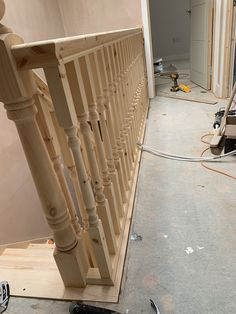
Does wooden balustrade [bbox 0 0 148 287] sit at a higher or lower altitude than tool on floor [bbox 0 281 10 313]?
higher

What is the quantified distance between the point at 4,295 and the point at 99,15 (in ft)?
12.2

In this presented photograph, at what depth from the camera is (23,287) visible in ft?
3.31

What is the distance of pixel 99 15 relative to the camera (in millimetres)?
3611

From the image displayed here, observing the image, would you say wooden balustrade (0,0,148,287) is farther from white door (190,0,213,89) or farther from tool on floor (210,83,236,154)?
white door (190,0,213,89)

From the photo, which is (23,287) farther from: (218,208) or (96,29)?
(96,29)

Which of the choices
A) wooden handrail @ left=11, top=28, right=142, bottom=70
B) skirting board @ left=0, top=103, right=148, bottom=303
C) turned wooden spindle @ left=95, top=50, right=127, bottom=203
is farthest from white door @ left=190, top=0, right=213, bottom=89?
wooden handrail @ left=11, top=28, right=142, bottom=70

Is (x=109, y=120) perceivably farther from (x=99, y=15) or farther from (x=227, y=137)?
(x=99, y=15)

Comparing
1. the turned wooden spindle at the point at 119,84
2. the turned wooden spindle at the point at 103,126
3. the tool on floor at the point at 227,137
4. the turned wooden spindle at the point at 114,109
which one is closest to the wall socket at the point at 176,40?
the tool on floor at the point at 227,137

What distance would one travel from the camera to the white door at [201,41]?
3.38 meters

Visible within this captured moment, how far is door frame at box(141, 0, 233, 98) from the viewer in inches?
116

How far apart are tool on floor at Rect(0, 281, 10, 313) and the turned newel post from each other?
0.25 meters

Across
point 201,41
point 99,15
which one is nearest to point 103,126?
point 99,15

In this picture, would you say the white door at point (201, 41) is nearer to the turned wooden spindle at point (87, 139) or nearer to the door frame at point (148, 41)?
the door frame at point (148, 41)

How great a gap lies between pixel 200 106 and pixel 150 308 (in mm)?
2612
